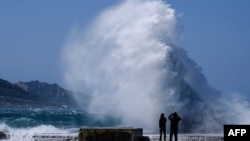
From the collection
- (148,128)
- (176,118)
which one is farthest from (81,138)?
(148,128)

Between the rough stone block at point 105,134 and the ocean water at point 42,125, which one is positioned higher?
the ocean water at point 42,125

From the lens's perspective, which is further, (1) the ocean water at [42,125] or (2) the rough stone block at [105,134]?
(1) the ocean water at [42,125]

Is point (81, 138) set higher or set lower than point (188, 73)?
lower

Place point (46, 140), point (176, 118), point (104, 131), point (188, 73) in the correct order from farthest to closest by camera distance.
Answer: point (188, 73) < point (46, 140) < point (176, 118) < point (104, 131)

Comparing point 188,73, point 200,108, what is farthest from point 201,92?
point 200,108

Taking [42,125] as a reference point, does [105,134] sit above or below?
below

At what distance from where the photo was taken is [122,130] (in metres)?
20.9

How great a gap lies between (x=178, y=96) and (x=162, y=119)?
16.5m

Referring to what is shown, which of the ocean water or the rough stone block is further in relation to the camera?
the ocean water

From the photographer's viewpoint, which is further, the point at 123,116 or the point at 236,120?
the point at 123,116

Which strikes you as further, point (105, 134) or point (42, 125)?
point (42, 125)

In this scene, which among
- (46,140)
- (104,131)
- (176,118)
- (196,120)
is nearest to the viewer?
(104,131)

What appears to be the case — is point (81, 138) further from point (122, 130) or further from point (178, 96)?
point (178, 96)

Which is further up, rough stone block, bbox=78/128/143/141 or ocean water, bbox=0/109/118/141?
ocean water, bbox=0/109/118/141
